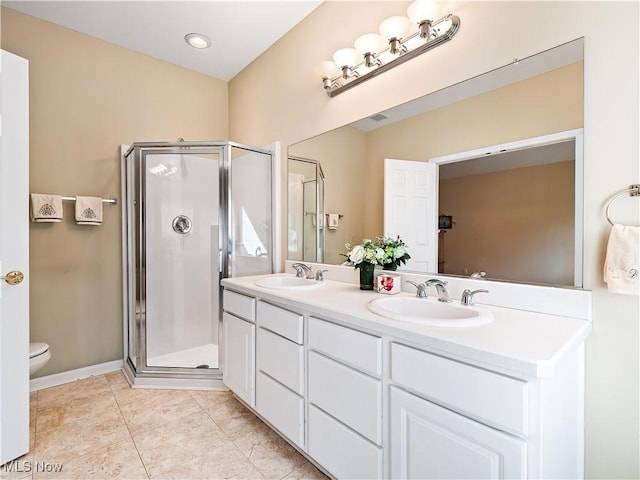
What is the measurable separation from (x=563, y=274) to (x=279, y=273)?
1810mm

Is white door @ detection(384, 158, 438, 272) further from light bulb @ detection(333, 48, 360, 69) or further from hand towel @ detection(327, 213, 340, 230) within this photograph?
light bulb @ detection(333, 48, 360, 69)

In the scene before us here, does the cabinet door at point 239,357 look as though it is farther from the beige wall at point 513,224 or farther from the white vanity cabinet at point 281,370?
the beige wall at point 513,224

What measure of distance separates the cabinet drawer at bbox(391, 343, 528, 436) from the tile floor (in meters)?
0.86

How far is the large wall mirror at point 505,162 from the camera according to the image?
121cm

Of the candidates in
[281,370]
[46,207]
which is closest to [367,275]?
[281,370]

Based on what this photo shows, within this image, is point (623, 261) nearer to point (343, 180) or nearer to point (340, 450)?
point (340, 450)

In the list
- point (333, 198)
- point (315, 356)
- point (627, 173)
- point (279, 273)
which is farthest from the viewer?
point (279, 273)

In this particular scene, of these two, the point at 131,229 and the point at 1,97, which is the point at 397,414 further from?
the point at 131,229

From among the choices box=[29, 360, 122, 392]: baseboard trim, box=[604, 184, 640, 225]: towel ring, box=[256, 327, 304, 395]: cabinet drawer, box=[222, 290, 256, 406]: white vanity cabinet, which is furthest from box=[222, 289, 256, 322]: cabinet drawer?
box=[604, 184, 640, 225]: towel ring

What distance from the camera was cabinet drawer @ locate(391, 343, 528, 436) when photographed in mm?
830

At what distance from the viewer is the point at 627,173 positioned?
1.08 meters

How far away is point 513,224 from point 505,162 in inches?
10.3

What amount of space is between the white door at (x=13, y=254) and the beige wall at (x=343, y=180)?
Answer: 62.1 inches

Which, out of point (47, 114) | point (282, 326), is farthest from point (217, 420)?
point (47, 114)
